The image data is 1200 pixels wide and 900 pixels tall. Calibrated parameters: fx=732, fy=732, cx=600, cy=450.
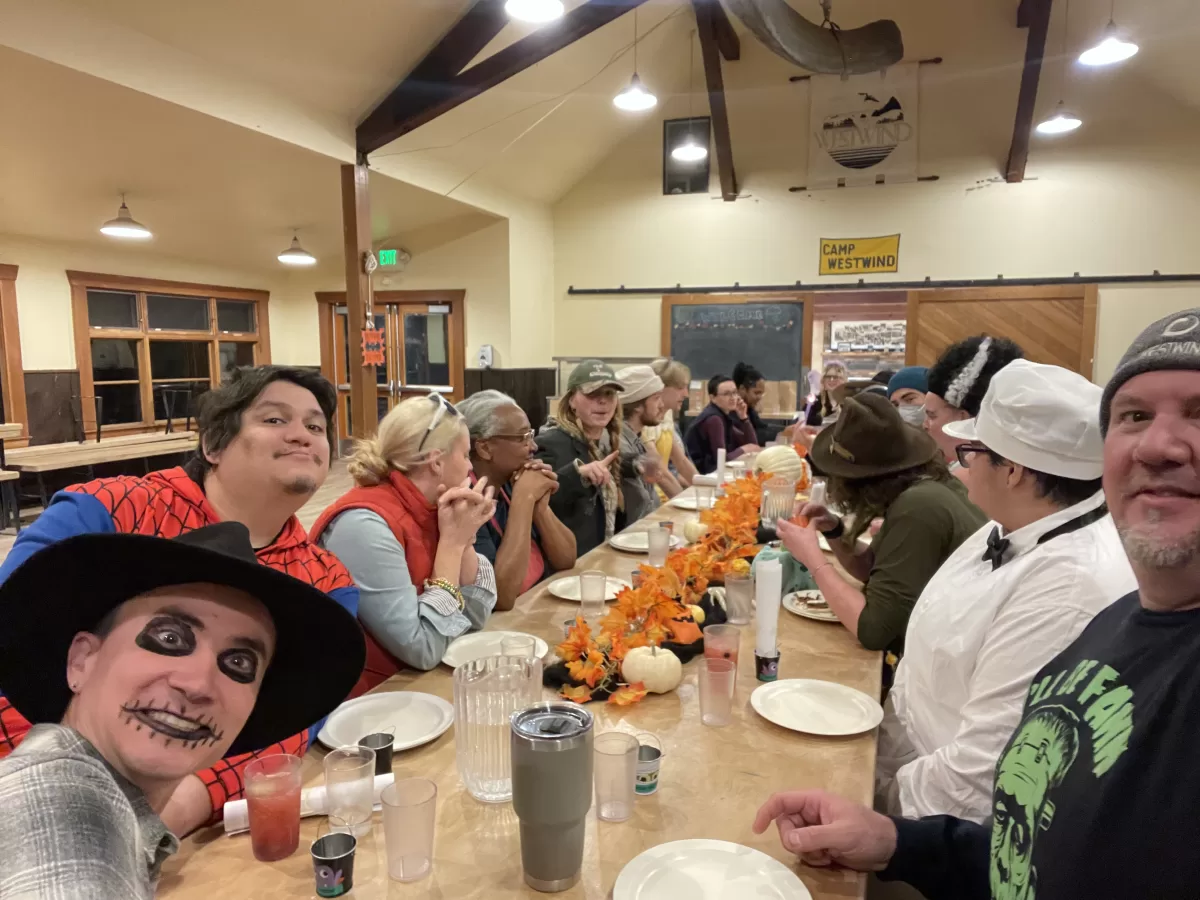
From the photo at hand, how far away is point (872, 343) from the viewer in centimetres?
855

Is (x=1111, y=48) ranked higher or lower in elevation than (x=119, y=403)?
higher

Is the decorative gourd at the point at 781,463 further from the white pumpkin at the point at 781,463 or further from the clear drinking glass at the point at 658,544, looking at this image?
the clear drinking glass at the point at 658,544

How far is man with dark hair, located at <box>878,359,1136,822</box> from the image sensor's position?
1.26m

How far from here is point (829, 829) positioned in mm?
1073

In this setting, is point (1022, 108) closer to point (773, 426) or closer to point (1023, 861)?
point (773, 426)

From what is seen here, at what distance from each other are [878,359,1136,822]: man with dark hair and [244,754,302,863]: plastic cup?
1.09 m

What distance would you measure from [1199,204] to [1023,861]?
892 cm

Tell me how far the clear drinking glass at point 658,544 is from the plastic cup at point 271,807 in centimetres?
155

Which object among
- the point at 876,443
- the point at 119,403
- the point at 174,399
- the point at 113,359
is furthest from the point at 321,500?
the point at 876,443

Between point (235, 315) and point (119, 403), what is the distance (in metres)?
2.05

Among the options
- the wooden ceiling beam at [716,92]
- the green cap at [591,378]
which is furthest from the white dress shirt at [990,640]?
the wooden ceiling beam at [716,92]

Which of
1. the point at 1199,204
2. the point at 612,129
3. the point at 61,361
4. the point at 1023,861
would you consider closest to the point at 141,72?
the point at 61,361

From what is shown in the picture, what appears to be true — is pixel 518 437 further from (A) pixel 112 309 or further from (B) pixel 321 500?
(A) pixel 112 309

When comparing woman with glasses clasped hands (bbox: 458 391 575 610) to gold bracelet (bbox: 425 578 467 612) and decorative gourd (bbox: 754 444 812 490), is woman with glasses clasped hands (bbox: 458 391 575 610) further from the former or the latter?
decorative gourd (bbox: 754 444 812 490)
